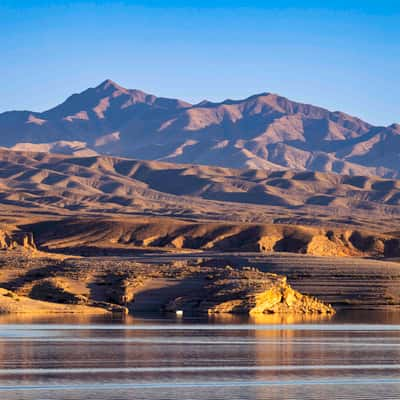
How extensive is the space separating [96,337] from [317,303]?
36.6 meters

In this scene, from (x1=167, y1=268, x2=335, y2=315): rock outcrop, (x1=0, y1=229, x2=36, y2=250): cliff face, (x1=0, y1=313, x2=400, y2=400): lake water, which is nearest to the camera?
(x1=0, y1=313, x2=400, y2=400): lake water

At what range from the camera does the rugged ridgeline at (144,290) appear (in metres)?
91.6

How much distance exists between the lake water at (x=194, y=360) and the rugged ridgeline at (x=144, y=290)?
12.7 metres

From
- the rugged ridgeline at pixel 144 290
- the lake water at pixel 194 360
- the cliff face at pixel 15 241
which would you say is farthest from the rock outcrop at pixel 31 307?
the cliff face at pixel 15 241

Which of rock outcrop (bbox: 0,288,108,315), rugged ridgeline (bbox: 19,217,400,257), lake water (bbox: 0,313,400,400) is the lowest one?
lake water (bbox: 0,313,400,400)

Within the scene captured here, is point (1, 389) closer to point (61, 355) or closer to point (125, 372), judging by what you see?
point (125, 372)

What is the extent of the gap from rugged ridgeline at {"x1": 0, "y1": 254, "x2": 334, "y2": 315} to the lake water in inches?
501

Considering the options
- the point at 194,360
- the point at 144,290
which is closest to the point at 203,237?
the point at 144,290

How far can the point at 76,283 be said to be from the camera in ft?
311

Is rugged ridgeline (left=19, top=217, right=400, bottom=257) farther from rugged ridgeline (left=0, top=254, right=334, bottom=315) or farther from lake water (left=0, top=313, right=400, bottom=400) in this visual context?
lake water (left=0, top=313, right=400, bottom=400)

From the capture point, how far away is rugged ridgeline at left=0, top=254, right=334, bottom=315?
91.6 metres

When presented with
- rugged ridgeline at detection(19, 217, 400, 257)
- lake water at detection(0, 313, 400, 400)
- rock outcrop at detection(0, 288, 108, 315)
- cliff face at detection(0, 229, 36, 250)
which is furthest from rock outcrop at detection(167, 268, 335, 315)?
rugged ridgeline at detection(19, 217, 400, 257)

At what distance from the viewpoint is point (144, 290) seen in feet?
315

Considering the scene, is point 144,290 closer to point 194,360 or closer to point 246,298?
point 246,298
